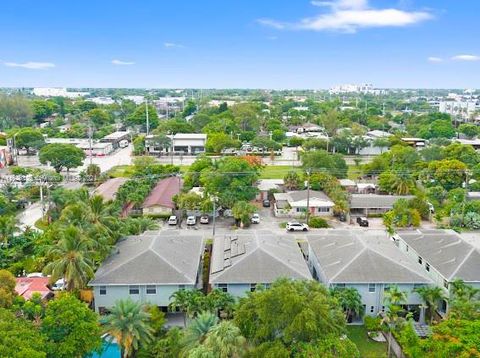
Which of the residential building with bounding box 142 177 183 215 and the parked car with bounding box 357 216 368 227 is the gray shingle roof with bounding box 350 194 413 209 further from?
the residential building with bounding box 142 177 183 215

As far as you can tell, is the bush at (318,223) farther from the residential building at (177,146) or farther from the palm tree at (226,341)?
the residential building at (177,146)

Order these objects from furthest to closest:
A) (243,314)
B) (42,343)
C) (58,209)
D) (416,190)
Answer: (416,190), (58,209), (243,314), (42,343)

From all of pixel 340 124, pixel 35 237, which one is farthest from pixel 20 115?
pixel 35 237

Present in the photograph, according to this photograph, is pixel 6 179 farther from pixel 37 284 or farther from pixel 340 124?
pixel 340 124

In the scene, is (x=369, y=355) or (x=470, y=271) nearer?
(x=369, y=355)

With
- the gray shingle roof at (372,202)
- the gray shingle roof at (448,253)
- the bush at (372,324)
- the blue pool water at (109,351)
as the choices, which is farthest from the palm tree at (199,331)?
the gray shingle roof at (372,202)

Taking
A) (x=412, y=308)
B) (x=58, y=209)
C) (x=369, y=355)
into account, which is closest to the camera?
(x=369, y=355)

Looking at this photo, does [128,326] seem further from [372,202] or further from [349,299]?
[372,202]
